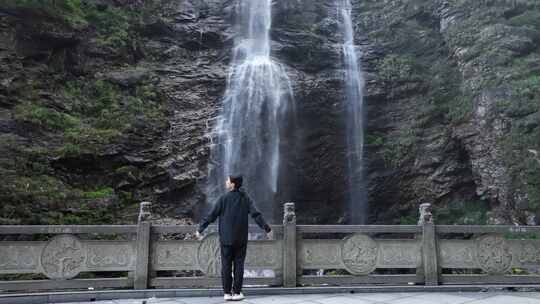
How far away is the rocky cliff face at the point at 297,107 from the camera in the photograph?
49.0 ft

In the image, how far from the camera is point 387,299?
22.0ft

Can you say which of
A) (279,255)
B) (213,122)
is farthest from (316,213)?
(279,255)

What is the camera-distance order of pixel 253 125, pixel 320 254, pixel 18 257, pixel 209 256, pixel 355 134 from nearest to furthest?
pixel 18 257 < pixel 209 256 < pixel 320 254 < pixel 253 125 < pixel 355 134

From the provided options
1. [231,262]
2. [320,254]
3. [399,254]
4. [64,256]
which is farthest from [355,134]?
[64,256]

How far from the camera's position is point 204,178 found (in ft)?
57.9

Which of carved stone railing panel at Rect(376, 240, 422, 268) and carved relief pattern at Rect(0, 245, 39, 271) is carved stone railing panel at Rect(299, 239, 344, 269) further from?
carved relief pattern at Rect(0, 245, 39, 271)

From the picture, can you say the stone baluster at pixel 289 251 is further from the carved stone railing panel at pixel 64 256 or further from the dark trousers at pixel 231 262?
the carved stone railing panel at pixel 64 256

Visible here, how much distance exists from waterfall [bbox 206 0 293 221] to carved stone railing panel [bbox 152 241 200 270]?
32.0 feet

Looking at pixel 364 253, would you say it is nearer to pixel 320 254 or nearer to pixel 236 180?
pixel 320 254

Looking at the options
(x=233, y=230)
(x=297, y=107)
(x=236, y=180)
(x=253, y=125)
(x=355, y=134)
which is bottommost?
(x=233, y=230)

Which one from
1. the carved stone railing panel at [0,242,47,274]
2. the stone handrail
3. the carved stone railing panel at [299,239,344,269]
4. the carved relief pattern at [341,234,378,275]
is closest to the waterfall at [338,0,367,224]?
the stone handrail

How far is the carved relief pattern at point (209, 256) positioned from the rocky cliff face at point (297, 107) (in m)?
8.00

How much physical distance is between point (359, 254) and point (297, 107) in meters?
12.6

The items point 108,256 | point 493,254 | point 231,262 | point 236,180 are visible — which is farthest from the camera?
point 493,254
